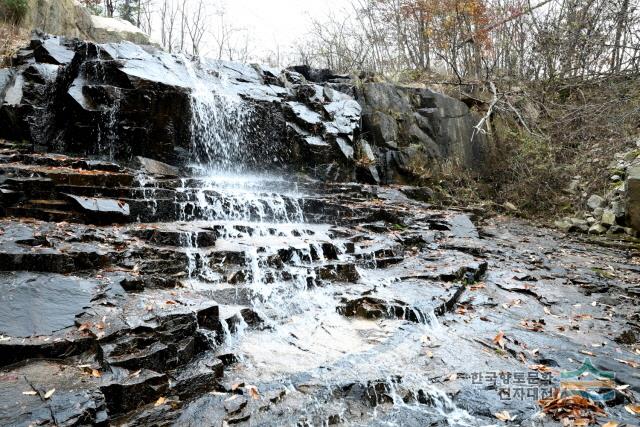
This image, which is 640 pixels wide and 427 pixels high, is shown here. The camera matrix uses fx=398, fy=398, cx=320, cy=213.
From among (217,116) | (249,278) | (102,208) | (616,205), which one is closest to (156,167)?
(217,116)

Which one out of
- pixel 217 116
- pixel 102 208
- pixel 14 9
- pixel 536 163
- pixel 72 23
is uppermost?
pixel 72 23

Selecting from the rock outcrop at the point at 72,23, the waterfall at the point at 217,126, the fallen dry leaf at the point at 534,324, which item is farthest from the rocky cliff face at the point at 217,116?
the fallen dry leaf at the point at 534,324

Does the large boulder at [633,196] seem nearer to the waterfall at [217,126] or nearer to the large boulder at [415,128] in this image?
the large boulder at [415,128]

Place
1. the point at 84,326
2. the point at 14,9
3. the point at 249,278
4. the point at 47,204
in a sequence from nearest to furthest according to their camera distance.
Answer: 1. the point at 84,326
2. the point at 249,278
3. the point at 47,204
4. the point at 14,9

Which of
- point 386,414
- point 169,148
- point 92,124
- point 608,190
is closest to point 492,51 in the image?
point 608,190

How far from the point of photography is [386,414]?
11.6 feet

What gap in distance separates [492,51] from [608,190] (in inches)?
331

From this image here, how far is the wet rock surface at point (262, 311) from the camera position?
341 cm

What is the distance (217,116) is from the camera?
11.1 meters

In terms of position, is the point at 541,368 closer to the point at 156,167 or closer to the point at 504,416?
the point at 504,416

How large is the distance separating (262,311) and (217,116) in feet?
24.4

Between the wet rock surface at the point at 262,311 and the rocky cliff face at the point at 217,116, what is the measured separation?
1915 millimetres

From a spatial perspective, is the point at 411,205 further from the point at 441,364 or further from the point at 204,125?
the point at 441,364

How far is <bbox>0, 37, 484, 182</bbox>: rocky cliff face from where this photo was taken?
9.47 metres
